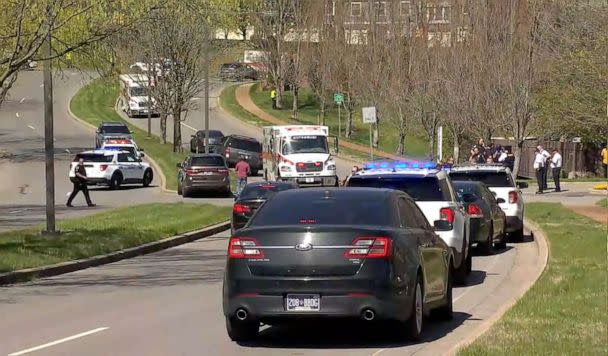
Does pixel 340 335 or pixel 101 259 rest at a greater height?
pixel 340 335

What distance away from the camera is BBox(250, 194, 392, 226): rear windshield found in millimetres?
11906

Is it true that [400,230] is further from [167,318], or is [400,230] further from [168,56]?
[168,56]

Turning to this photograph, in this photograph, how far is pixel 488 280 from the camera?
18.8m

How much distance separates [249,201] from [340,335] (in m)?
16.1

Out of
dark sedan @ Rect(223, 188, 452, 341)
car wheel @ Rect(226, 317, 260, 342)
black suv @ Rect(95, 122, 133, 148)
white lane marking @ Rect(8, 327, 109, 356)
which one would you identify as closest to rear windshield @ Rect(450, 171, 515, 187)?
white lane marking @ Rect(8, 327, 109, 356)

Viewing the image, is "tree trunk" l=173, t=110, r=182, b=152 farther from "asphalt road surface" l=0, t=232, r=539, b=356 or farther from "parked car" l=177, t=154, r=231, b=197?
"asphalt road surface" l=0, t=232, r=539, b=356

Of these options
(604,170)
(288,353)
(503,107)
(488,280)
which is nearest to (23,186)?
(503,107)

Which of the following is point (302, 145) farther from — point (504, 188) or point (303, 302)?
point (303, 302)

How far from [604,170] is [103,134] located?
26714 mm

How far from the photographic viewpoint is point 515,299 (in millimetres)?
14695

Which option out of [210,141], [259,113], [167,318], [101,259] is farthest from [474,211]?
[259,113]

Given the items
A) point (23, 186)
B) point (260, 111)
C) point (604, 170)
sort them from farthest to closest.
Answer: point (260, 111)
point (604, 170)
point (23, 186)

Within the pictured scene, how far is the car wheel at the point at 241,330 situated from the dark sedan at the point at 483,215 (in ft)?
30.9

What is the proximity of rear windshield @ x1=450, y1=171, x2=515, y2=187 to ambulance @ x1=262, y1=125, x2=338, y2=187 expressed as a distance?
19378 mm
